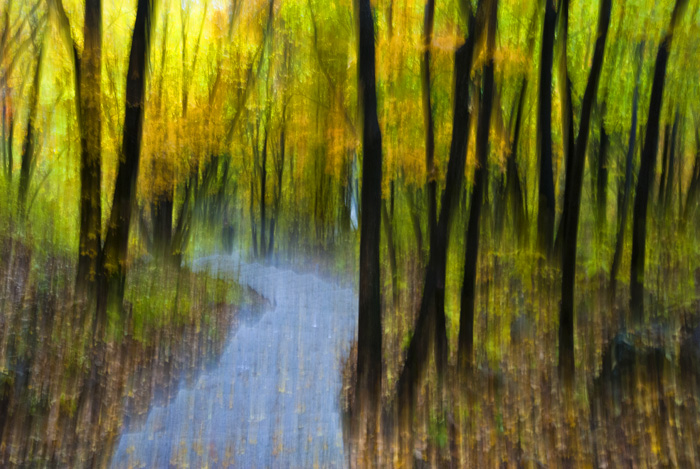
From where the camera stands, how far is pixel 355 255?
230 cm

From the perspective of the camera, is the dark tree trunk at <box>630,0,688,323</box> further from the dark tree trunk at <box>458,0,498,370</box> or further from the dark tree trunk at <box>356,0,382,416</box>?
the dark tree trunk at <box>356,0,382,416</box>

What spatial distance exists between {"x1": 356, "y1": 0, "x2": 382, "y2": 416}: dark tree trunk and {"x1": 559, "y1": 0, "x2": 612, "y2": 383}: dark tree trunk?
90cm

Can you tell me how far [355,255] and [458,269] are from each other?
1.65 ft

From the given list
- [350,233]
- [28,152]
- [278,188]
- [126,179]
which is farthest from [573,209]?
[28,152]

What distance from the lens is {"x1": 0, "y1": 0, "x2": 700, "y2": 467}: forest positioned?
217 centimetres

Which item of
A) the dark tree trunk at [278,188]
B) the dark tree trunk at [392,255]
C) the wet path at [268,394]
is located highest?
the dark tree trunk at [278,188]

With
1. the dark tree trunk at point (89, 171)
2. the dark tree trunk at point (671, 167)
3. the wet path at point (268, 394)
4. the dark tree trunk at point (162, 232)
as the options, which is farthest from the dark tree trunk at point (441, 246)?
the dark tree trunk at point (89, 171)

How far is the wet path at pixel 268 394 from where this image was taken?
2.14 m

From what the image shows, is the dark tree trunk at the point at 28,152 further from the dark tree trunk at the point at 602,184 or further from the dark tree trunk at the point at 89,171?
the dark tree trunk at the point at 602,184

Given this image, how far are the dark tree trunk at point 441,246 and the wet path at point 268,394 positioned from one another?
12.7 inches

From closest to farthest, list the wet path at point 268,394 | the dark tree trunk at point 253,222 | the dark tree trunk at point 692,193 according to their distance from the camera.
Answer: the wet path at point 268,394 < the dark tree trunk at point 253,222 < the dark tree trunk at point 692,193

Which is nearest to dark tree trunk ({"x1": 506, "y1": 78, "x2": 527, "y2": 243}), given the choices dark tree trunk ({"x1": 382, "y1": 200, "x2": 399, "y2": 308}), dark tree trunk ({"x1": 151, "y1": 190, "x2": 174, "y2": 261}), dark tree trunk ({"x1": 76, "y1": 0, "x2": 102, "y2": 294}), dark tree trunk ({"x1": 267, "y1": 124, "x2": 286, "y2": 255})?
dark tree trunk ({"x1": 382, "y1": 200, "x2": 399, "y2": 308})

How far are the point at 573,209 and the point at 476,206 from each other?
19.2 inches

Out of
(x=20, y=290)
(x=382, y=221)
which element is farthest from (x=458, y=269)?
(x=20, y=290)
